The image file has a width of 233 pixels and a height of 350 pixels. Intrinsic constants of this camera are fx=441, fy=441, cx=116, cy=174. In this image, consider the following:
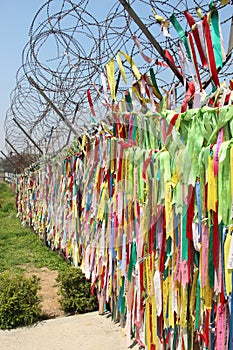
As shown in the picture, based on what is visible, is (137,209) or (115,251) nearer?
(137,209)

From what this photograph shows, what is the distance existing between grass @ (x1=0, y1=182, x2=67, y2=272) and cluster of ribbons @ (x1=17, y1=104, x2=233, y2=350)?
2726 mm

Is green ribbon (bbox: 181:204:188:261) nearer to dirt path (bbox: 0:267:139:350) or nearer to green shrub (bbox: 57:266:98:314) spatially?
dirt path (bbox: 0:267:139:350)

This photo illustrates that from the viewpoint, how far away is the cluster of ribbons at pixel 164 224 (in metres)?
1.90

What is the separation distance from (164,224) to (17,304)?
1.90 m

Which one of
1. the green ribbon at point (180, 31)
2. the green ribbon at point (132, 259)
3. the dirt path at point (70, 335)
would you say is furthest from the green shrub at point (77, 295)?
the green ribbon at point (180, 31)

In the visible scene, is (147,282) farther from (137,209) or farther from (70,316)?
(70,316)

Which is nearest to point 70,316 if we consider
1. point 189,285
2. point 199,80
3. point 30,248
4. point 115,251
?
point 115,251

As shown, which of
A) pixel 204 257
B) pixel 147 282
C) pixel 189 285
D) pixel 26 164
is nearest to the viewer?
pixel 204 257

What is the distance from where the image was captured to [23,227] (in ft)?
37.2

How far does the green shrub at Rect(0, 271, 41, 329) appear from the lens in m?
3.67

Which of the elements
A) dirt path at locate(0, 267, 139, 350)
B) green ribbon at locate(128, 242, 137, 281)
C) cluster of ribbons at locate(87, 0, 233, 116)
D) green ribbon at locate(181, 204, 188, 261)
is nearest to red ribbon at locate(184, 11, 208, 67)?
cluster of ribbons at locate(87, 0, 233, 116)

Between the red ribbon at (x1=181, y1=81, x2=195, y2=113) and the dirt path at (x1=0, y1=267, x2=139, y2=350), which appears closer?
the red ribbon at (x1=181, y1=81, x2=195, y2=113)

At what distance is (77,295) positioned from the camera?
3.99 metres

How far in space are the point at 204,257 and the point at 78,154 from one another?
2813 mm
